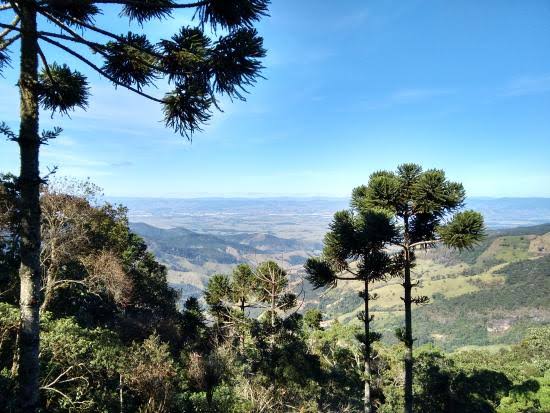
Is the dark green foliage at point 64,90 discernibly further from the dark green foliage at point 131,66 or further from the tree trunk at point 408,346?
the tree trunk at point 408,346

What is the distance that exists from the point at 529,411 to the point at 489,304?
6420 inches

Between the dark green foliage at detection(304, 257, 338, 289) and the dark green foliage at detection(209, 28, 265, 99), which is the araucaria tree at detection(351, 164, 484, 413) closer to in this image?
the dark green foliage at detection(304, 257, 338, 289)

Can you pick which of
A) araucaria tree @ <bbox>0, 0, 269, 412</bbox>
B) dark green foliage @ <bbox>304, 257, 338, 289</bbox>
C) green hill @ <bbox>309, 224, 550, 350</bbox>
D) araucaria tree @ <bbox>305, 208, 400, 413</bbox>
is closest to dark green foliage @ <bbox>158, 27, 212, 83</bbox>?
araucaria tree @ <bbox>0, 0, 269, 412</bbox>

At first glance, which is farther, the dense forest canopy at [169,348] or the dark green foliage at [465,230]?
the dark green foliage at [465,230]

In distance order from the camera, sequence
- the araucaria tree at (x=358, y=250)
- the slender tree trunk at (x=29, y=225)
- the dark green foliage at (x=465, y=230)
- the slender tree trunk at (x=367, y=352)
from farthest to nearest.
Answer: the slender tree trunk at (x=367, y=352)
the araucaria tree at (x=358, y=250)
the dark green foliage at (x=465, y=230)
the slender tree trunk at (x=29, y=225)

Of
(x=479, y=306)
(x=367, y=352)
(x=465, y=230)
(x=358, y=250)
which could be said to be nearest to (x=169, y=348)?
(x=367, y=352)

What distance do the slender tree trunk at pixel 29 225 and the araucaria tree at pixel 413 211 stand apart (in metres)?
8.04

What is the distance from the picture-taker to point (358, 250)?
10.0 meters

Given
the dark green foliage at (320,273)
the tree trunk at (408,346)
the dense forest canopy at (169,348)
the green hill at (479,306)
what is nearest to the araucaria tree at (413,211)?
the tree trunk at (408,346)

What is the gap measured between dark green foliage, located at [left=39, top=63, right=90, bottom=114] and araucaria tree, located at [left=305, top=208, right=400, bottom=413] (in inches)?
268

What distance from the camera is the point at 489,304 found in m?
155

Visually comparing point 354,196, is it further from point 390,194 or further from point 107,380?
point 107,380

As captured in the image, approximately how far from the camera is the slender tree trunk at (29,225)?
3227 millimetres

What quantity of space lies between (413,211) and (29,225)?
29.8ft
